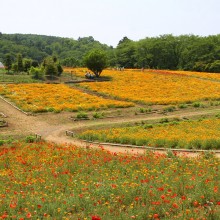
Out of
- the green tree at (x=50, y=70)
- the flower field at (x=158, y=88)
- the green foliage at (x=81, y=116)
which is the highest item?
the green tree at (x=50, y=70)

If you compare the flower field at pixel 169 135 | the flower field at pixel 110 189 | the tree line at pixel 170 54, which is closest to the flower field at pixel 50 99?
the flower field at pixel 169 135

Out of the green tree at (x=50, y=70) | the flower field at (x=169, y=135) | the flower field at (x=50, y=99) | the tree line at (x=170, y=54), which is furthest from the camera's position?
the tree line at (x=170, y=54)

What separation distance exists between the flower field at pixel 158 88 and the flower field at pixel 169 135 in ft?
39.7

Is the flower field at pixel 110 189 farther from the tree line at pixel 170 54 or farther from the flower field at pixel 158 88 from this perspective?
the tree line at pixel 170 54

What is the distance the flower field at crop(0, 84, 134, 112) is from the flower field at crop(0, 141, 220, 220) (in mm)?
20085

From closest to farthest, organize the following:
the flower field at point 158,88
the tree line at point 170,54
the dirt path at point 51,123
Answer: the dirt path at point 51,123
the flower field at point 158,88
the tree line at point 170,54

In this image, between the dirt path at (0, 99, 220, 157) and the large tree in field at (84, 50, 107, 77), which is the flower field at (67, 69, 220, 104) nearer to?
the large tree in field at (84, 50, 107, 77)

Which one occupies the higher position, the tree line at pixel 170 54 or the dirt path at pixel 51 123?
the tree line at pixel 170 54

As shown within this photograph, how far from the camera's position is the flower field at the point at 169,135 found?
68.5ft

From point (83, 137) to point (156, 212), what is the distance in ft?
54.1

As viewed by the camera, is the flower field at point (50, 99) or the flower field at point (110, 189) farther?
the flower field at point (50, 99)

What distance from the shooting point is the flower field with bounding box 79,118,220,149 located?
20.9 metres

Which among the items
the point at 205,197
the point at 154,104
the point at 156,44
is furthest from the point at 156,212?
the point at 156,44

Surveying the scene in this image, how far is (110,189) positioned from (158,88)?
141 feet
